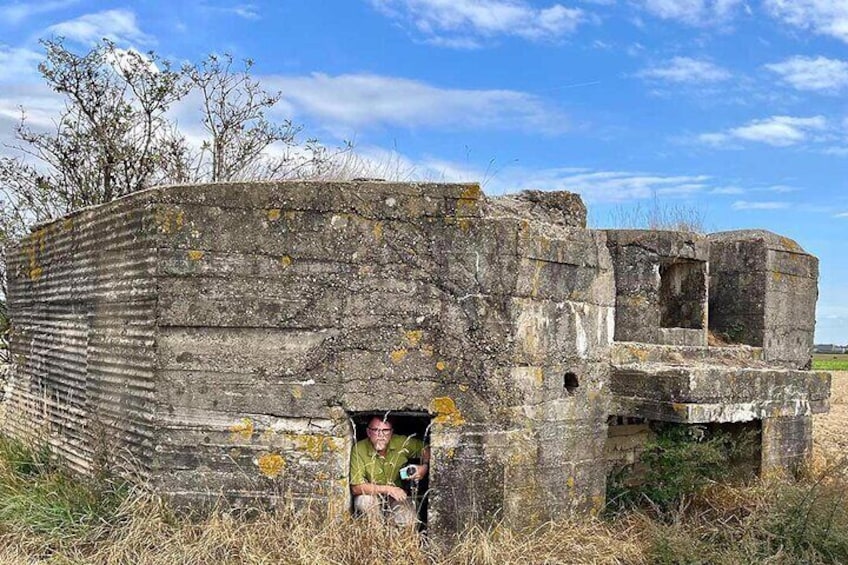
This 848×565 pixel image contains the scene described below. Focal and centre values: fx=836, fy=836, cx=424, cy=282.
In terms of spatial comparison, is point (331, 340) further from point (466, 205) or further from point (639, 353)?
point (639, 353)

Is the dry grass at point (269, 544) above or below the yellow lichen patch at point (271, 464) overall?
below

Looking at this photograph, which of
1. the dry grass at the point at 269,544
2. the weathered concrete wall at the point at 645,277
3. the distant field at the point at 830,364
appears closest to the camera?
the dry grass at the point at 269,544

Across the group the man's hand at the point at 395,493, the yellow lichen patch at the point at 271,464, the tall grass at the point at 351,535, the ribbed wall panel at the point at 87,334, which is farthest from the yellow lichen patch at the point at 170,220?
the man's hand at the point at 395,493

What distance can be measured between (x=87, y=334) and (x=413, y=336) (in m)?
2.75

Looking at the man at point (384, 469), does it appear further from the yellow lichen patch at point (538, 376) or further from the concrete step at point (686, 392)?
the concrete step at point (686, 392)

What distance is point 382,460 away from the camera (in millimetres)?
5539

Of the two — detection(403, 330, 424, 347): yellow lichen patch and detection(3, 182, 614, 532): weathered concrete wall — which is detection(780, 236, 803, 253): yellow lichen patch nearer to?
detection(3, 182, 614, 532): weathered concrete wall

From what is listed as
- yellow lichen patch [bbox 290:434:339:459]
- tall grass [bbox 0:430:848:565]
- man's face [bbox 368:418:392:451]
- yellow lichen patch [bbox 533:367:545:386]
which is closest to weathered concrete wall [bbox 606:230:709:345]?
tall grass [bbox 0:430:848:565]

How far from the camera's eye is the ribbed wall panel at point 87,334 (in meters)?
5.55

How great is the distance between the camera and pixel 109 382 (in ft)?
19.6

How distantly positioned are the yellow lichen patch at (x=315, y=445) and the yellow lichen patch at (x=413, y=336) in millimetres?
788

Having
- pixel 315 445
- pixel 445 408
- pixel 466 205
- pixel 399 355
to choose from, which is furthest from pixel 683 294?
pixel 315 445

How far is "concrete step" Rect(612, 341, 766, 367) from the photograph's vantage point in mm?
6984

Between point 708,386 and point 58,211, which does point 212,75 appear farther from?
point 708,386
